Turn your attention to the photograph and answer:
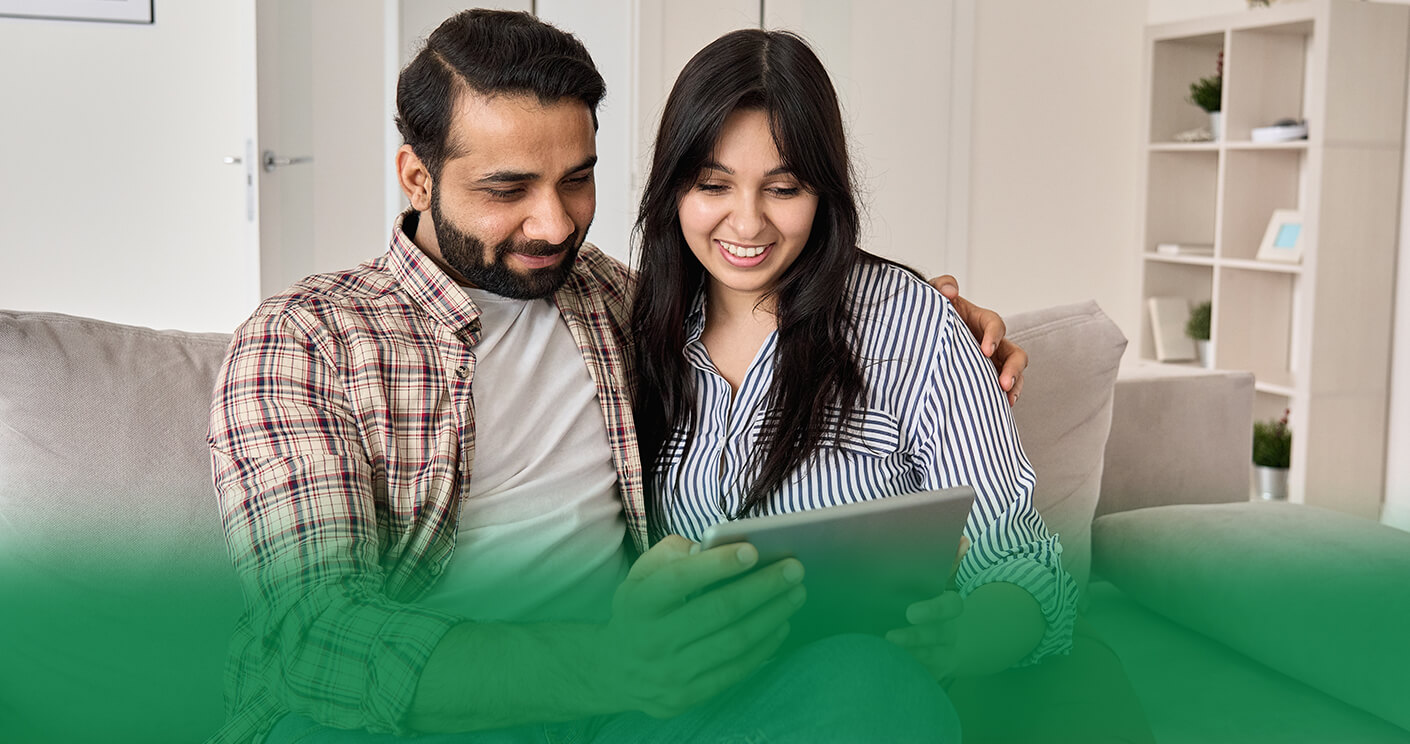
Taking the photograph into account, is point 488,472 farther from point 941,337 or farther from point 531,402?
point 941,337

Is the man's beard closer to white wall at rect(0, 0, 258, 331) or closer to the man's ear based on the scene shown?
the man's ear

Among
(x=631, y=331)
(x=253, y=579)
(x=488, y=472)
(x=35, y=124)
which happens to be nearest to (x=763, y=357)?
(x=631, y=331)

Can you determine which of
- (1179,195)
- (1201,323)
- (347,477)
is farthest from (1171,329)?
(347,477)

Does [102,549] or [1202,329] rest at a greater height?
[1202,329]

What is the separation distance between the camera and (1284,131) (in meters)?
3.66

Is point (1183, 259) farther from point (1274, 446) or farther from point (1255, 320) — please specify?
point (1274, 446)

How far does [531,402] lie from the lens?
4.46 feet

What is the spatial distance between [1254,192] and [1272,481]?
0.93 m

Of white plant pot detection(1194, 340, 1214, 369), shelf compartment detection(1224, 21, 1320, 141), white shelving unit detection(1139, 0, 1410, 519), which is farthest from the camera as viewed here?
white plant pot detection(1194, 340, 1214, 369)

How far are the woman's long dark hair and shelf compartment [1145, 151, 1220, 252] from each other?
325cm

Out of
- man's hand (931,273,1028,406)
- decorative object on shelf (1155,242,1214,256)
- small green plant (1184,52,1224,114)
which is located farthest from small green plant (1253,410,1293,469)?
man's hand (931,273,1028,406)

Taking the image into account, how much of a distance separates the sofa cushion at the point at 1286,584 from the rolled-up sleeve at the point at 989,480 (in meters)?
0.39

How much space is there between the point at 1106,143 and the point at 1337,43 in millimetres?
1049

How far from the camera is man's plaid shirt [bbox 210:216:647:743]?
1.04 meters
